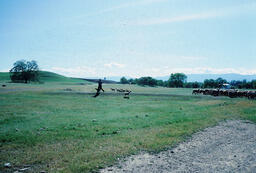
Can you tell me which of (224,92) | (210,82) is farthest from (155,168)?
(210,82)

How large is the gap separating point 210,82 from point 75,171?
530ft

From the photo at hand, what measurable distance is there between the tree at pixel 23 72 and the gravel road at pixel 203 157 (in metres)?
119

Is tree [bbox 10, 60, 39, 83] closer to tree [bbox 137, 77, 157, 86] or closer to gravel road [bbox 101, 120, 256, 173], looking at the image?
tree [bbox 137, 77, 157, 86]

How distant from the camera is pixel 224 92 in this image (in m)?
50.3

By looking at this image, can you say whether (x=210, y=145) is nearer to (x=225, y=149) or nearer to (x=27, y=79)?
(x=225, y=149)

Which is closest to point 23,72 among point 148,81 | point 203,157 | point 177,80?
point 148,81

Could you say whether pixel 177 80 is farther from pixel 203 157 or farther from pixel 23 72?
pixel 203 157

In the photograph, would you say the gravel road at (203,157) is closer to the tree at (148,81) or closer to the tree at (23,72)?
the tree at (23,72)

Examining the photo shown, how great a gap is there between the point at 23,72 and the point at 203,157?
405ft

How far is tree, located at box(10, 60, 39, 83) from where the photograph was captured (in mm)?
113938

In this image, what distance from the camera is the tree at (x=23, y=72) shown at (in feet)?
374

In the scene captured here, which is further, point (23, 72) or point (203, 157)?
point (23, 72)

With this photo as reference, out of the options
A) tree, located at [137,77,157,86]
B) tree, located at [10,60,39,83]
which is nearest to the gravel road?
tree, located at [10,60,39,83]

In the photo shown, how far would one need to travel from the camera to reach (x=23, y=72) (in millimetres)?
113938
